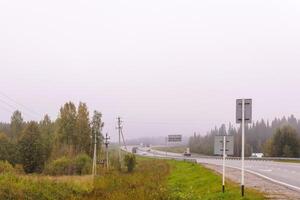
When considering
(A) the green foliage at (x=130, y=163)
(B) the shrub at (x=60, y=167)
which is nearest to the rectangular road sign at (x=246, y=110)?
(A) the green foliage at (x=130, y=163)

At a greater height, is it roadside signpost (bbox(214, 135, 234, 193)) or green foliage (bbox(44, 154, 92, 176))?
roadside signpost (bbox(214, 135, 234, 193))

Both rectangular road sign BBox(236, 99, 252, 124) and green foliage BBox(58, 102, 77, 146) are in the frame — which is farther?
green foliage BBox(58, 102, 77, 146)

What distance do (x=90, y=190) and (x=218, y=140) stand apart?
17274 millimetres

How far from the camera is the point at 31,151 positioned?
77.6 meters

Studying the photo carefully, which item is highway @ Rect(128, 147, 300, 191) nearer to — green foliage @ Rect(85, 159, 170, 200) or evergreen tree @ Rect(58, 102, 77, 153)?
green foliage @ Rect(85, 159, 170, 200)

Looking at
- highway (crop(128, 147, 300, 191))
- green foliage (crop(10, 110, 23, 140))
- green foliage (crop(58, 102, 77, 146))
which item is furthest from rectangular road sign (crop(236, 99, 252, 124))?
Answer: green foliage (crop(10, 110, 23, 140))

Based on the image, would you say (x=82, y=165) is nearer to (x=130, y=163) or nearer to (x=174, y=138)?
(x=130, y=163)

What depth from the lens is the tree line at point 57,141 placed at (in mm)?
77625

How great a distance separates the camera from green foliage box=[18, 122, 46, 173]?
7700 cm

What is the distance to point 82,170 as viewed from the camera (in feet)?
225

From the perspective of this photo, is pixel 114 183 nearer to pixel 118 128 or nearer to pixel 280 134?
pixel 118 128

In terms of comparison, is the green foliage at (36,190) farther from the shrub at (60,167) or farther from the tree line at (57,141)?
the tree line at (57,141)

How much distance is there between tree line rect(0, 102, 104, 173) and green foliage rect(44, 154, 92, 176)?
13.9 feet

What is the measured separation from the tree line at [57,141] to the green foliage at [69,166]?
4.24 meters
